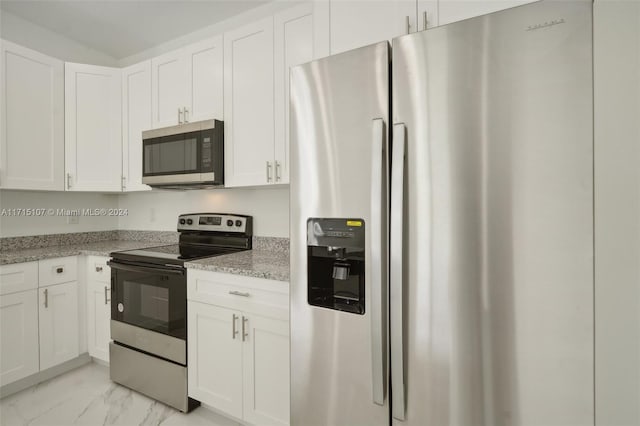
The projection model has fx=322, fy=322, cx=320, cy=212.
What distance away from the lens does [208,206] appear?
2.67 meters

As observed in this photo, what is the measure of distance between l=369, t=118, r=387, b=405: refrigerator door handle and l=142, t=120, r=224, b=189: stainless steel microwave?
1.39 metres

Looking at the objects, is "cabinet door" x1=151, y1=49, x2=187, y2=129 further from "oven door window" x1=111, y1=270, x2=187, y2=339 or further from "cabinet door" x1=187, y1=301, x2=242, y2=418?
"cabinet door" x1=187, y1=301, x2=242, y2=418

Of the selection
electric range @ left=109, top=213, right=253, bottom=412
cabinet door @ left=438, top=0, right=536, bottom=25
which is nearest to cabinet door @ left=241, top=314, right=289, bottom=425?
electric range @ left=109, top=213, right=253, bottom=412

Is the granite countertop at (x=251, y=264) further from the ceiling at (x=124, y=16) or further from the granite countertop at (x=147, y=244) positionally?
the ceiling at (x=124, y=16)

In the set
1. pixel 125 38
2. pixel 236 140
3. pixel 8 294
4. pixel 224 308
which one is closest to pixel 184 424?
pixel 224 308

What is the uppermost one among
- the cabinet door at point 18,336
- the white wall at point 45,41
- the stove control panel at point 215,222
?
the white wall at point 45,41

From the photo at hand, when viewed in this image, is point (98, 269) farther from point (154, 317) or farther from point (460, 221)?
point (460, 221)

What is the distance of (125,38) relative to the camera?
284 cm

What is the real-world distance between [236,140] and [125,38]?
5.68ft

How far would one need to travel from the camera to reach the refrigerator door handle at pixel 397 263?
1.01m

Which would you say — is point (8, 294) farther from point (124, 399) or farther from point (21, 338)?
point (124, 399)

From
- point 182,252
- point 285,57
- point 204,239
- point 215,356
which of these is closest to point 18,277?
point 182,252

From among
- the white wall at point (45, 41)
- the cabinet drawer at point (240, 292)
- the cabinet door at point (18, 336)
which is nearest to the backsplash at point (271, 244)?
the cabinet drawer at point (240, 292)

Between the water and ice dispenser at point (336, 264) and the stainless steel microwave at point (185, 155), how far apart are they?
1180 mm
